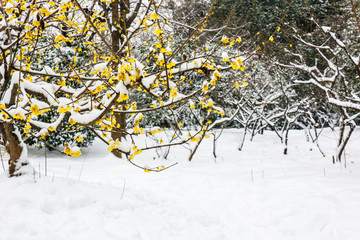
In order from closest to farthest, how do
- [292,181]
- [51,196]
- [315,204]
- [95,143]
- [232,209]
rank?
[51,196] → [315,204] → [232,209] → [292,181] → [95,143]

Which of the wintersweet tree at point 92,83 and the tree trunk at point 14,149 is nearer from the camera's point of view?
the wintersweet tree at point 92,83

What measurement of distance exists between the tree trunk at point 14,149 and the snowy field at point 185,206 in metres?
0.16

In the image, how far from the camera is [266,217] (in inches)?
129

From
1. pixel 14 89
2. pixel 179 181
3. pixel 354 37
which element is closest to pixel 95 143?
pixel 179 181

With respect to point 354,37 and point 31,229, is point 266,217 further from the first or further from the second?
point 354,37

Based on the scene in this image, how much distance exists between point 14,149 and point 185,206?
2431 mm

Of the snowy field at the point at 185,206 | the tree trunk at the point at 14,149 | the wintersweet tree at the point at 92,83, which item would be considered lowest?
the snowy field at the point at 185,206

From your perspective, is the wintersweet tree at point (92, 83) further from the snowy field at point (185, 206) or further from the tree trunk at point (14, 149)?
the snowy field at point (185, 206)

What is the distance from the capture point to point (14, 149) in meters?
3.38

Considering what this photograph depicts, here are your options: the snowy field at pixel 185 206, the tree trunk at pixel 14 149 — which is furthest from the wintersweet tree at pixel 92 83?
the snowy field at pixel 185 206

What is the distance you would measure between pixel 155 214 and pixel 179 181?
144 cm

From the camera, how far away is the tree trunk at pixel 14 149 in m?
3.30

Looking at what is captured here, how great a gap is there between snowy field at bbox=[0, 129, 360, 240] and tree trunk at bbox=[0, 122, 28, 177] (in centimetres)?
16

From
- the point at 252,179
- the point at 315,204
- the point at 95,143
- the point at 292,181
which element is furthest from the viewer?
the point at 95,143
